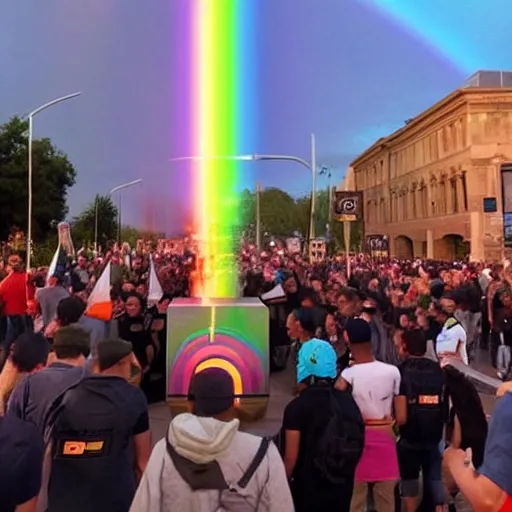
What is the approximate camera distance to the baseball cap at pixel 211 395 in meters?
2.62

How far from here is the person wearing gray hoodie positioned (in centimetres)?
248

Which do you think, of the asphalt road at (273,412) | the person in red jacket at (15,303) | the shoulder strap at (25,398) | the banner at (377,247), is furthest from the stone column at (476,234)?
the shoulder strap at (25,398)

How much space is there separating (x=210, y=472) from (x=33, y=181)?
154ft

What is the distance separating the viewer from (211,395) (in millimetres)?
2635

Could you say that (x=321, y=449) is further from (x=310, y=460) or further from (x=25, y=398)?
(x=25, y=398)

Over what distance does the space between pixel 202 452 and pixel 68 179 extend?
51.1 metres

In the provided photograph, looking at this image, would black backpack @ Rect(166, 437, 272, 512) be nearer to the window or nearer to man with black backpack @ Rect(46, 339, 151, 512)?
man with black backpack @ Rect(46, 339, 151, 512)

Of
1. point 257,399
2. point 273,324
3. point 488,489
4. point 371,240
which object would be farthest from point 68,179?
point 488,489

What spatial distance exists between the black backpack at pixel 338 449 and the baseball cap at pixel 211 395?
3.44ft

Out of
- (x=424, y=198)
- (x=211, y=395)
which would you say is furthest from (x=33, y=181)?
(x=211, y=395)

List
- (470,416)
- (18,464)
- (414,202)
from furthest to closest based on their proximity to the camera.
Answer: (414,202) < (470,416) < (18,464)

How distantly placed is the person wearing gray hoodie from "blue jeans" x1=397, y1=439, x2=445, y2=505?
2.34m

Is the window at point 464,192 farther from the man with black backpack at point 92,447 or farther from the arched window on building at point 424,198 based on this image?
the man with black backpack at point 92,447

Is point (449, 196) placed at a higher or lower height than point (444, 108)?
lower
